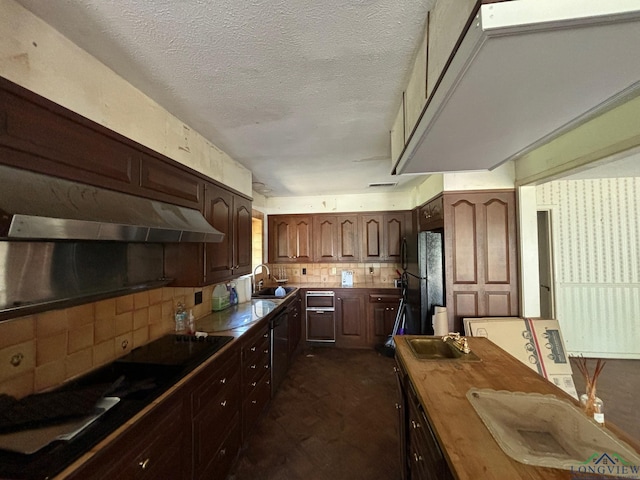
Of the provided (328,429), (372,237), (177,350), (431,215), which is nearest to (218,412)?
(177,350)

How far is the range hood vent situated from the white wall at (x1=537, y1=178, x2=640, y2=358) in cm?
278

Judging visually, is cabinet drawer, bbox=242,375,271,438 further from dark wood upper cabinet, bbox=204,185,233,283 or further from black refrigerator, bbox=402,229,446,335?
black refrigerator, bbox=402,229,446,335

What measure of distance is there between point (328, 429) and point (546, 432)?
164 cm

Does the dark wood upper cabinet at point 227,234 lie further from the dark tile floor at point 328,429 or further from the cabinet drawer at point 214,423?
the dark tile floor at point 328,429

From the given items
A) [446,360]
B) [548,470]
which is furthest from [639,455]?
[446,360]

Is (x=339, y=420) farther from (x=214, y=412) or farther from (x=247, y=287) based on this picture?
(x=247, y=287)

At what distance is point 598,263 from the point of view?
3213mm

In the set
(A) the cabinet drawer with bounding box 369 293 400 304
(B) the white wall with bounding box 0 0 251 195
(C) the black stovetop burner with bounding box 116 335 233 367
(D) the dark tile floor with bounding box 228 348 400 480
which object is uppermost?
(B) the white wall with bounding box 0 0 251 195

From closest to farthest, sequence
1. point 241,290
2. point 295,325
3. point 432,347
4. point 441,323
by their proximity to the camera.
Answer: point 432,347 → point 441,323 → point 241,290 → point 295,325

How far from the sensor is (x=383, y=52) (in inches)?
45.1

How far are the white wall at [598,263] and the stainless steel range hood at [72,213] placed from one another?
14.4ft

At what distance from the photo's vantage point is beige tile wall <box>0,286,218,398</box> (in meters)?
1.01

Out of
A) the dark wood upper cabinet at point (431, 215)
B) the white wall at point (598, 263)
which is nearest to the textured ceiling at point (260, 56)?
the dark wood upper cabinet at point (431, 215)

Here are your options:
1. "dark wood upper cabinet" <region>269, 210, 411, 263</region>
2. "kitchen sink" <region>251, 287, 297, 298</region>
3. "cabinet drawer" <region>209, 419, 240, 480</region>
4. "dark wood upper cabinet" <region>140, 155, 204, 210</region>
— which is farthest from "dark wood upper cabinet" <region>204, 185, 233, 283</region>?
"dark wood upper cabinet" <region>269, 210, 411, 263</region>
